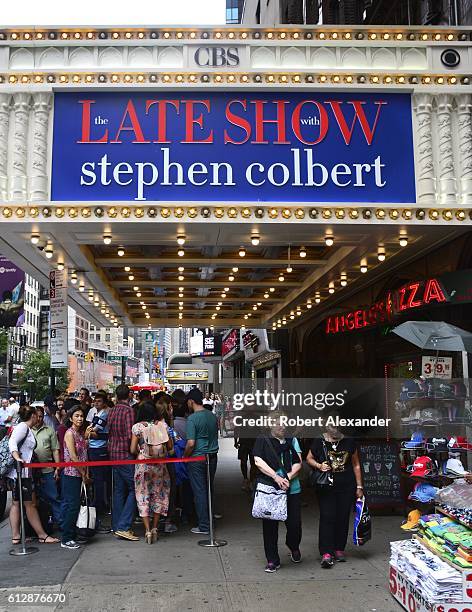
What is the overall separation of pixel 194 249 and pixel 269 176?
139 inches

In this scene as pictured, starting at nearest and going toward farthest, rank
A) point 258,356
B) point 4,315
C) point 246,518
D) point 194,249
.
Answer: point 246,518, point 194,249, point 4,315, point 258,356

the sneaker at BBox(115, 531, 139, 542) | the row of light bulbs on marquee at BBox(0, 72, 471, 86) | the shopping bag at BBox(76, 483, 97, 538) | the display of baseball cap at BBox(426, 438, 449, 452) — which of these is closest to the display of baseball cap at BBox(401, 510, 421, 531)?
the display of baseball cap at BBox(426, 438, 449, 452)

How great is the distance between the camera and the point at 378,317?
40.5ft

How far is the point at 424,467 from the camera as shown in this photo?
7.36 meters

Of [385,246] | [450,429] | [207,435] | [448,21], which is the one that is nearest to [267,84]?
[385,246]

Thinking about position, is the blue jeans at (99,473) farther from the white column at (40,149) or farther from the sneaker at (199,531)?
the white column at (40,149)

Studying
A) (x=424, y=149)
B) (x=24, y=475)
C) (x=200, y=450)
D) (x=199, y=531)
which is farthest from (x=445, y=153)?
(x=24, y=475)

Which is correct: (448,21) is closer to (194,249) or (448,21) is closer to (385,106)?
(385,106)

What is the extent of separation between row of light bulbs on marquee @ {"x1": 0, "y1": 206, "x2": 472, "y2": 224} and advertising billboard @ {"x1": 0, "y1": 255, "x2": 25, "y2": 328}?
12.8 m

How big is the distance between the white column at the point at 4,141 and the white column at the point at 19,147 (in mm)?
76

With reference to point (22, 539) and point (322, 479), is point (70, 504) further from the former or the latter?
point (322, 479)

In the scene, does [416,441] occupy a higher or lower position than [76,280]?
lower

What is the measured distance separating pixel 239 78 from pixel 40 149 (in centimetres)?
283

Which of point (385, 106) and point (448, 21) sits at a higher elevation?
point (448, 21)
